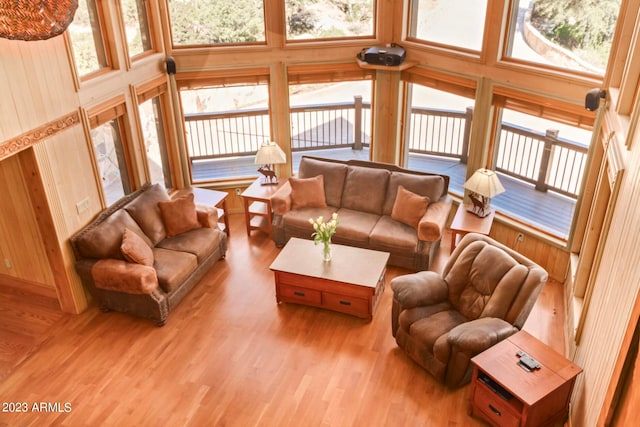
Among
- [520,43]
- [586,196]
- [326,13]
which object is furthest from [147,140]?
[586,196]

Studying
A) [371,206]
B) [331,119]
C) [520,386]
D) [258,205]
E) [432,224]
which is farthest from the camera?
[331,119]

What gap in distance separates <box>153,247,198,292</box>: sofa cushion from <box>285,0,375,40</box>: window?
10.4 feet

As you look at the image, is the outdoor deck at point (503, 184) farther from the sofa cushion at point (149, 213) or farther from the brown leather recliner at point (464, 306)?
the brown leather recliner at point (464, 306)

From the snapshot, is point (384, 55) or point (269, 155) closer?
point (384, 55)

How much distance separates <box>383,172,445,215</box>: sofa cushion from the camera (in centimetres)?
625

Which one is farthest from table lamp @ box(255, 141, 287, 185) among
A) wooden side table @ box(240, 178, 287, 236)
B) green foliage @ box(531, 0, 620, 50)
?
green foliage @ box(531, 0, 620, 50)

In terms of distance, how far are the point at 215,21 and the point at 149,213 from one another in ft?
8.52

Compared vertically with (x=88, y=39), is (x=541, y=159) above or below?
below

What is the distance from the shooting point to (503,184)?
22.2 ft

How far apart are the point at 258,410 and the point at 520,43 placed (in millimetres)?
→ 4662

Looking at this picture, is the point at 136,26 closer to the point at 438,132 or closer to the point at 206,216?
the point at 206,216

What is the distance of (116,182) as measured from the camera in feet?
20.0

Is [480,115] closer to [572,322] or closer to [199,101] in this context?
[572,322]

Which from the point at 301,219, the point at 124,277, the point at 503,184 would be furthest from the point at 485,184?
the point at 124,277
